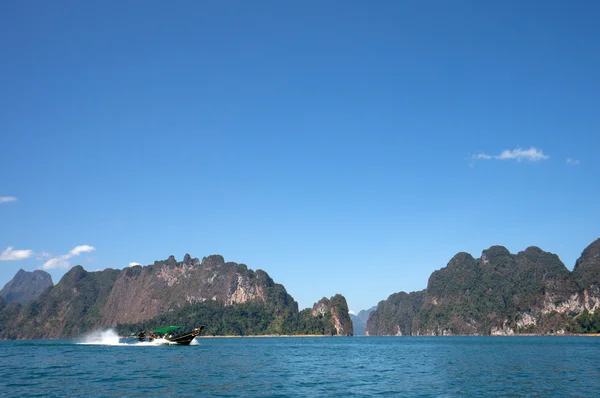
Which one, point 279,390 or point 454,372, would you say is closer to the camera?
point 279,390

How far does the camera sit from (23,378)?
1692 inches

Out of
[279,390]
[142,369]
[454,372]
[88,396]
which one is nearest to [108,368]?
[142,369]

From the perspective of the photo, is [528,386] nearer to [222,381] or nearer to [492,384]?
[492,384]

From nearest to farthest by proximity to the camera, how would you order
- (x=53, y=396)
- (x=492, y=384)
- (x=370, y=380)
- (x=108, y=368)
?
(x=53, y=396)
(x=492, y=384)
(x=370, y=380)
(x=108, y=368)

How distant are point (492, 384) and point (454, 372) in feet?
32.0

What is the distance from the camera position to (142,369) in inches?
1992

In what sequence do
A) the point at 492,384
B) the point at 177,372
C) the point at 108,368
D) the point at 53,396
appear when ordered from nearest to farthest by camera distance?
the point at 53,396, the point at 492,384, the point at 177,372, the point at 108,368

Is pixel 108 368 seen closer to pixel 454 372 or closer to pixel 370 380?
pixel 370 380

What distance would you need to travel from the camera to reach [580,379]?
135 feet

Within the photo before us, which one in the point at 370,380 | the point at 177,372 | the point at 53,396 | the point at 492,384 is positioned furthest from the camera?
the point at 177,372

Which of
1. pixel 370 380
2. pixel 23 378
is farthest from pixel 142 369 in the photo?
pixel 370 380

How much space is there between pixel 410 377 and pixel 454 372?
6.43m

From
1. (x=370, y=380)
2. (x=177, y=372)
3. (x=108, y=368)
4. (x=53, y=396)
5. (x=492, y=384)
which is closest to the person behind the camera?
(x=53, y=396)

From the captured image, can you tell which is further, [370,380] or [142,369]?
[142,369]
